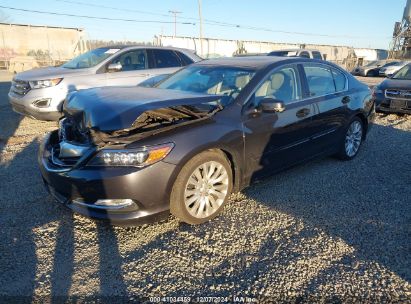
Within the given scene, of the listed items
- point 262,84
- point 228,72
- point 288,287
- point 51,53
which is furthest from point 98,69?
point 51,53

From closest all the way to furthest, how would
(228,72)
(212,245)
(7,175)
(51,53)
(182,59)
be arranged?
(212,245) < (228,72) < (7,175) < (182,59) < (51,53)

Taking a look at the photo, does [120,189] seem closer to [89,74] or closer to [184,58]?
[89,74]

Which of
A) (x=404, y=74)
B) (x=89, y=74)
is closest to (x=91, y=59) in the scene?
(x=89, y=74)

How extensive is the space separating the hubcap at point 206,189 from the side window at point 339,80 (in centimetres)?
248

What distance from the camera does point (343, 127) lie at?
15.8ft

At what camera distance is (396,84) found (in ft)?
27.3

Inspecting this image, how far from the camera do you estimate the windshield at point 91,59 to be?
24.3ft

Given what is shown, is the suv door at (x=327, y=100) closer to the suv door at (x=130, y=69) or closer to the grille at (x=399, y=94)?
the grille at (x=399, y=94)

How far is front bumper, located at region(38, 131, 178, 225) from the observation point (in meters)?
2.77

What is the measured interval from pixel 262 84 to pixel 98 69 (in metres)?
4.64

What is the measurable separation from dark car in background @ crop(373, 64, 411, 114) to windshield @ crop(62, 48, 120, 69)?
631 centimetres

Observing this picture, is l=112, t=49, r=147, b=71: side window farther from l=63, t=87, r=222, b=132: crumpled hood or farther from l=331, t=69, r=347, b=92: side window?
l=331, t=69, r=347, b=92: side window

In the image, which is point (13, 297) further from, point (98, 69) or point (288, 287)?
point (98, 69)

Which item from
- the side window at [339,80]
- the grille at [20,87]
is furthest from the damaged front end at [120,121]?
the grille at [20,87]
